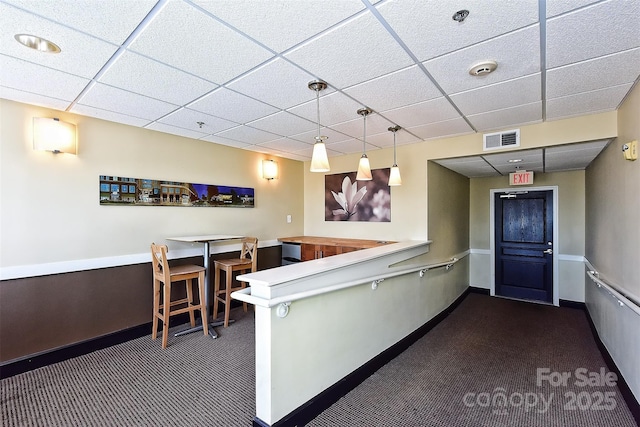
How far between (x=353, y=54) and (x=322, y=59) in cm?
21

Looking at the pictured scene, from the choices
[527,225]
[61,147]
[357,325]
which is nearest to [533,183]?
[527,225]

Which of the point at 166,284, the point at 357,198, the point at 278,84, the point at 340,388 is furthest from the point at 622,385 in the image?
the point at 166,284

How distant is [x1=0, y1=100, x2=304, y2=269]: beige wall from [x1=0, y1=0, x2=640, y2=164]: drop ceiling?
1.12 ft

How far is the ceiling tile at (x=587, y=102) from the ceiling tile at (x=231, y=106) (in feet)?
8.64

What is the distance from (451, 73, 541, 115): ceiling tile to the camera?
229cm

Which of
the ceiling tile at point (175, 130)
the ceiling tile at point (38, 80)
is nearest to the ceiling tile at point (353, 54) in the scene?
the ceiling tile at point (38, 80)

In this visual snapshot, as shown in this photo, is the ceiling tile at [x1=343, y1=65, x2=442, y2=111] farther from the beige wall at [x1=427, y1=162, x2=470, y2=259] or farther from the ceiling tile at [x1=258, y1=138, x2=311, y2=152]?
the beige wall at [x1=427, y1=162, x2=470, y2=259]

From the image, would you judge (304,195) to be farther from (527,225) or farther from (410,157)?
(527,225)

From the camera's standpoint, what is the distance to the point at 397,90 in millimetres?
2447

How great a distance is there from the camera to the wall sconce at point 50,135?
2.82 m

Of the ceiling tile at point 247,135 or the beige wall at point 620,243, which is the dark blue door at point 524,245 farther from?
the ceiling tile at point 247,135

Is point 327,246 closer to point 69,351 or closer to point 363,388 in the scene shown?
point 363,388

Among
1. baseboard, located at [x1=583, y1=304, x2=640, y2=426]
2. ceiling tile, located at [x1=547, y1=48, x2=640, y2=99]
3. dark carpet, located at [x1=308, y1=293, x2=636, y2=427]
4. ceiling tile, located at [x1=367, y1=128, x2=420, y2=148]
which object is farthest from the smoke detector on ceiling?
baseboard, located at [x1=583, y1=304, x2=640, y2=426]

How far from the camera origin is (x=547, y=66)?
2.03 meters
